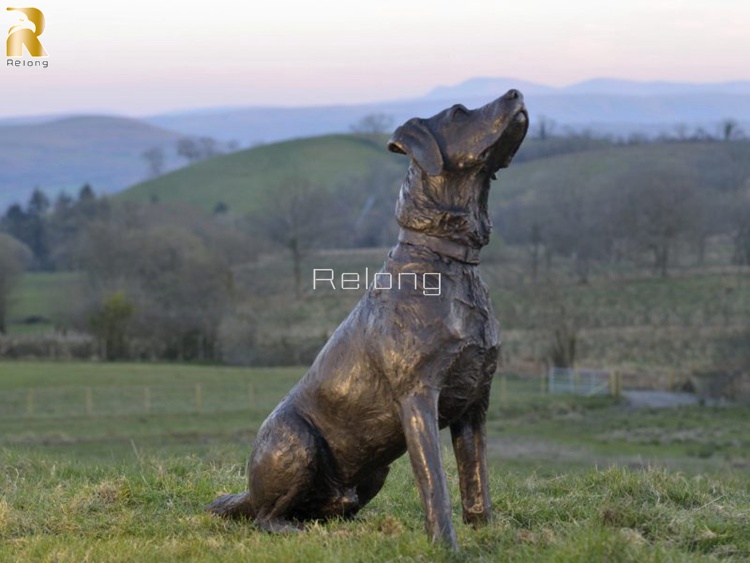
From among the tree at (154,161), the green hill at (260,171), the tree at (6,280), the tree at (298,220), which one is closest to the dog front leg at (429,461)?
the tree at (6,280)

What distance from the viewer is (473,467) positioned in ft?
20.4

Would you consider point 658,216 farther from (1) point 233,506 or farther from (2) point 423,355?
(2) point 423,355

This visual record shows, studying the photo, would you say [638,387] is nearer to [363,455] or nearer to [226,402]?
[226,402]

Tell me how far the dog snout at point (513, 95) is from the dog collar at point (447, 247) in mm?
820

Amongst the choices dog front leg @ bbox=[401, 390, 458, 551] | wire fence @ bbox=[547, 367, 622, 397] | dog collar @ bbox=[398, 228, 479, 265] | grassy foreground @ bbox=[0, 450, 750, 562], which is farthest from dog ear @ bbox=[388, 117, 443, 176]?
wire fence @ bbox=[547, 367, 622, 397]

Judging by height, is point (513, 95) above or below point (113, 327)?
above

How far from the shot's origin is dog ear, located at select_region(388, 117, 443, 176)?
221 inches

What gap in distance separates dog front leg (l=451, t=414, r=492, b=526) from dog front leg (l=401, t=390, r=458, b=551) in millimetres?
608

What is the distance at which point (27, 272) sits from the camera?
77.8 meters

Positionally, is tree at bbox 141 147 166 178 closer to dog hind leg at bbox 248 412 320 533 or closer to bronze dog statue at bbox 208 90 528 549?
dog hind leg at bbox 248 412 320 533

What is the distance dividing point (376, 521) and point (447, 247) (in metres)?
1.87

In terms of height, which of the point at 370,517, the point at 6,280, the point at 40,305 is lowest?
the point at 40,305

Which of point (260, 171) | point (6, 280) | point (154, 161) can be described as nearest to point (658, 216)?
point (6, 280)

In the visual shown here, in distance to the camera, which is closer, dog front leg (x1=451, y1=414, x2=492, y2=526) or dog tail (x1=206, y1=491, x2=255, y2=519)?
dog front leg (x1=451, y1=414, x2=492, y2=526)
